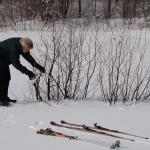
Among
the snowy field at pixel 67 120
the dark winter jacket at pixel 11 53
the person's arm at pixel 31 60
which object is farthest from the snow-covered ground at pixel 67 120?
the dark winter jacket at pixel 11 53

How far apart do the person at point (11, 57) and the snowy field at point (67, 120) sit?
1.49 ft

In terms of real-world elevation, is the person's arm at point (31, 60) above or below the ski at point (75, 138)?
above

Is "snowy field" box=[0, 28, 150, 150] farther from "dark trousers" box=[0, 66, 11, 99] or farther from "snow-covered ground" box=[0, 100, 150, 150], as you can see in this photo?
"dark trousers" box=[0, 66, 11, 99]

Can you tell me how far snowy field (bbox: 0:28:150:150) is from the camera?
341cm

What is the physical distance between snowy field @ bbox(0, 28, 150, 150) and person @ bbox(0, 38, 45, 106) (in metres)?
0.46

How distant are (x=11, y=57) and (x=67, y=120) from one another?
1507mm

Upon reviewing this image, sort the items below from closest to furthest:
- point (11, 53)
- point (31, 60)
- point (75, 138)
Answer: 1. point (75, 138)
2. point (11, 53)
3. point (31, 60)

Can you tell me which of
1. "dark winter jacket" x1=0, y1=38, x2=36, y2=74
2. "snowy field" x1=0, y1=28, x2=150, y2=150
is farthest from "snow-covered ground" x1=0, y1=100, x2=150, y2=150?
"dark winter jacket" x1=0, y1=38, x2=36, y2=74

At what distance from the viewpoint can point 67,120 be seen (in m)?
4.32

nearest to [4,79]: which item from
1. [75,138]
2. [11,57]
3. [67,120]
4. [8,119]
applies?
[11,57]

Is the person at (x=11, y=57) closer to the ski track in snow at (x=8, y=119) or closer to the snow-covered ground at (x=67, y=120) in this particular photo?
→ the snow-covered ground at (x=67, y=120)

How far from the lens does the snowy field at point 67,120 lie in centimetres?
341

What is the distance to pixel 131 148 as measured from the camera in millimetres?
3295

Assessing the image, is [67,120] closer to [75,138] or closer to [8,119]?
[75,138]
